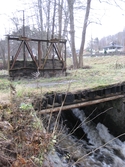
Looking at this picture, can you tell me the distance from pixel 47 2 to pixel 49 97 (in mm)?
14456

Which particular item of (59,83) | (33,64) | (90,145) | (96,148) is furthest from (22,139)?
(33,64)

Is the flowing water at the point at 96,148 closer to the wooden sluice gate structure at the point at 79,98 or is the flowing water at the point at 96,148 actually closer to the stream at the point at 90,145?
the stream at the point at 90,145

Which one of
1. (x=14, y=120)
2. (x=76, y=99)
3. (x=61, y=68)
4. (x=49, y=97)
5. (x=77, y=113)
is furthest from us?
(x=61, y=68)

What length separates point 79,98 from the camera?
6449 mm

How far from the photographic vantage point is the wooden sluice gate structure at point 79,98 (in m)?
5.64

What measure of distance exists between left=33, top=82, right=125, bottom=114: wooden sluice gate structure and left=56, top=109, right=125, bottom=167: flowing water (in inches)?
28.9

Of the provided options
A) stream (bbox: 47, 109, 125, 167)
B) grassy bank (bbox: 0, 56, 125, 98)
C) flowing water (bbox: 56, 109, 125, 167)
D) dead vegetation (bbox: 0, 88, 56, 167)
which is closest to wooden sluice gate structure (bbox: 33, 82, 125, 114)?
grassy bank (bbox: 0, 56, 125, 98)

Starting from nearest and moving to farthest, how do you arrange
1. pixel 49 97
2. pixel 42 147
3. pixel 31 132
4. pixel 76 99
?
1. pixel 42 147
2. pixel 31 132
3. pixel 49 97
4. pixel 76 99

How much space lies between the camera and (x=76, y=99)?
642cm

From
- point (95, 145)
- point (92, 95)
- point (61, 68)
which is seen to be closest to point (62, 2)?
point (61, 68)

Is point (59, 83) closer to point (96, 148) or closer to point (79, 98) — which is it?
point (79, 98)

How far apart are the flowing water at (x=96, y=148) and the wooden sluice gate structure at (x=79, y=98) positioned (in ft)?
2.41

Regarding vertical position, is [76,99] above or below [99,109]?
above

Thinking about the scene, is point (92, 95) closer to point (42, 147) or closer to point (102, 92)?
point (102, 92)
